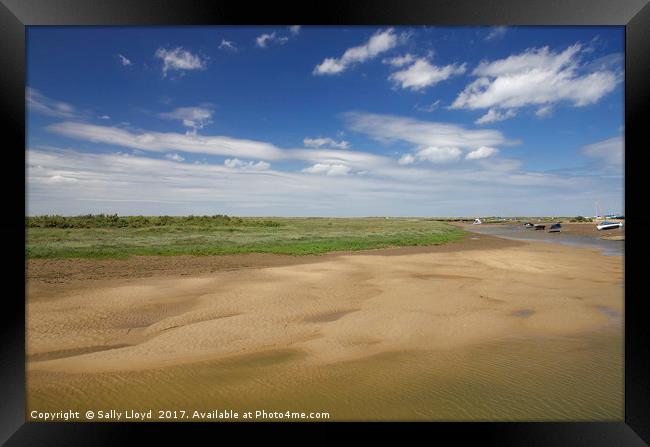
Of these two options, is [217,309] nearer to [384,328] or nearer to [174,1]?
[384,328]

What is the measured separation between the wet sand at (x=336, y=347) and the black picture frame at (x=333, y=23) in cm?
57

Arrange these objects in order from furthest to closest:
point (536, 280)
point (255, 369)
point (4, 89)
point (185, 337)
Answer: point (536, 280) → point (185, 337) → point (255, 369) → point (4, 89)

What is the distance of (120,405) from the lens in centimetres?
307

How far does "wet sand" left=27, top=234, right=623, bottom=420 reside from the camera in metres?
3.08

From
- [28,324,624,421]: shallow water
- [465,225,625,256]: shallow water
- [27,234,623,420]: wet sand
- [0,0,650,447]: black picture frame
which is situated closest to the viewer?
[0,0,650,447]: black picture frame

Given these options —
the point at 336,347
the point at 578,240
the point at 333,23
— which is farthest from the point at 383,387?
the point at 578,240

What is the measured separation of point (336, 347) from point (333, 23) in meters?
3.89

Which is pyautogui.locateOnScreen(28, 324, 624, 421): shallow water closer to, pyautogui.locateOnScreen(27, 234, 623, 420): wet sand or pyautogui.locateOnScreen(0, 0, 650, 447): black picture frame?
pyautogui.locateOnScreen(27, 234, 623, 420): wet sand

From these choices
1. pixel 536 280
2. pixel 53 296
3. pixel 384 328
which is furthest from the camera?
pixel 536 280

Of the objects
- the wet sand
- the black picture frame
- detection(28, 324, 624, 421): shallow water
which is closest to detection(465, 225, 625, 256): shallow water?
the wet sand

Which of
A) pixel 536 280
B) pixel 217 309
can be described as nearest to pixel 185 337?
pixel 217 309

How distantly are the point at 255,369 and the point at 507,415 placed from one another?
8.88 feet

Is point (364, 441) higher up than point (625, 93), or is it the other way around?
point (625, 93)

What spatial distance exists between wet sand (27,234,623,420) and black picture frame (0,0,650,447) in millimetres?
573
